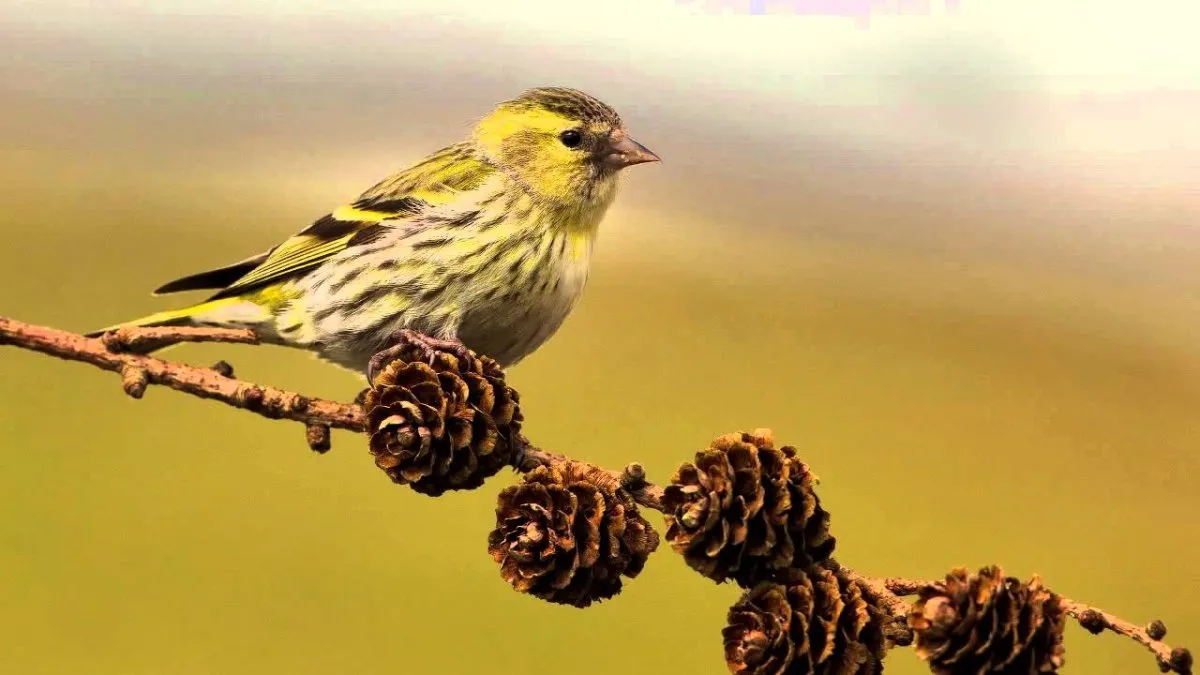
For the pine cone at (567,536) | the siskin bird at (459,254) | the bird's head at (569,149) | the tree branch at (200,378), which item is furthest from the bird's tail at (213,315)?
the pine cone at (567,536)

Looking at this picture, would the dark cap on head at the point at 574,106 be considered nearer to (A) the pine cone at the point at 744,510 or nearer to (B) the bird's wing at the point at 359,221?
(B) the bird's wing at the point at 359,221

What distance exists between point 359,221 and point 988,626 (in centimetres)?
63

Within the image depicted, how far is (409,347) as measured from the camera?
76 cm

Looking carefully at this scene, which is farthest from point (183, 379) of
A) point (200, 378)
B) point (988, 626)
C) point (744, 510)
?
point (988, 626)

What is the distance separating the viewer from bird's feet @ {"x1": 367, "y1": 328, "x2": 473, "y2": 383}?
29.2 inches

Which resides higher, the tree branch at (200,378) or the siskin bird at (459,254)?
the siskin bird at (459,254)

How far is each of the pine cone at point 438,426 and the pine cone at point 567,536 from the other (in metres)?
0.05

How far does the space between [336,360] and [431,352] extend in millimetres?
150

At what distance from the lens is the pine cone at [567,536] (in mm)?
573

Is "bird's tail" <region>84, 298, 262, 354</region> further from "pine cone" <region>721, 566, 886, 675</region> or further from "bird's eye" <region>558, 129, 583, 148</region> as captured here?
"pine cone" <region>721, 566, 886, 675</region>

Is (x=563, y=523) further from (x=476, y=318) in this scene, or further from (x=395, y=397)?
(x=476, y=318)

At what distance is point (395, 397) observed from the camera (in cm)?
62

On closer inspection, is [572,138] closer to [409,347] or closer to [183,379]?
[409,347]

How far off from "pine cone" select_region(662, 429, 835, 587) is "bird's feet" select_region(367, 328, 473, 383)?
261 millimetres
